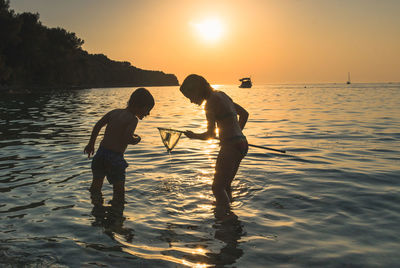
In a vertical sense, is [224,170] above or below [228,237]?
above

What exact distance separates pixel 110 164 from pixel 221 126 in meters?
2.04

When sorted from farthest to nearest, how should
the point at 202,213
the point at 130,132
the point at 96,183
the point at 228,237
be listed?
the point at 96,183 < the point at 130,132 < the point at 202,213 < the point at 228,237

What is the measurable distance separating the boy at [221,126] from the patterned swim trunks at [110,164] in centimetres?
135

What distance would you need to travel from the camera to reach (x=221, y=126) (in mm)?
5156

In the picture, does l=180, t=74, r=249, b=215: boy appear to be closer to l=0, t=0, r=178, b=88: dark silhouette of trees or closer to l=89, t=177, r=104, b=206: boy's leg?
l=89, t=177, r=104, b=206: boy's leg

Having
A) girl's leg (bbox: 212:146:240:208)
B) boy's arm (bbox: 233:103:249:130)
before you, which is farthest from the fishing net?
girl's leg (bbox: 212:146:240:208)

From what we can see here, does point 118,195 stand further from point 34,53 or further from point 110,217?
point 34,53

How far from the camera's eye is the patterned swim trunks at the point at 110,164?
18.7 ft

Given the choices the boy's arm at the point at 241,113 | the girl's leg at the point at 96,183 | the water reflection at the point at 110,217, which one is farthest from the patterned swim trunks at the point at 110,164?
the boy's arm at the point at 241,113

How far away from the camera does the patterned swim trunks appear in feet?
18.7

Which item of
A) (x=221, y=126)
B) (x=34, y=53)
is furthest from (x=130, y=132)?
(x=34, y=53)

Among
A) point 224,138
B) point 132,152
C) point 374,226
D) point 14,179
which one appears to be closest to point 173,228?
point 224,138

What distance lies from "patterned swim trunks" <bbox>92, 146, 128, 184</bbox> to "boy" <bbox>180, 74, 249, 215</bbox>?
4.43 feet

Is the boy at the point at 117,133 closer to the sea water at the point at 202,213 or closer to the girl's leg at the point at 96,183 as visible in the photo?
the girl's leg at the point at 96,183
